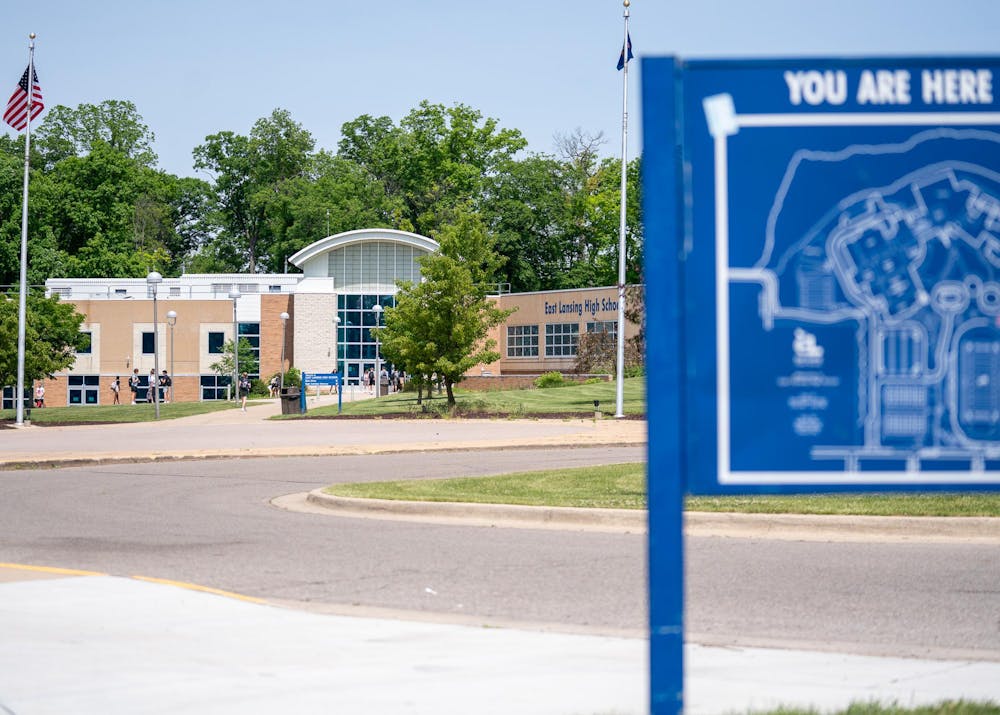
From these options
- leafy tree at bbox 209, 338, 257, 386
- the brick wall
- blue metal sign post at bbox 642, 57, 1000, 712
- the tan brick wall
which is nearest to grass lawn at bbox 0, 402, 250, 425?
leafy tree at bbox 209, 338, 257, 386

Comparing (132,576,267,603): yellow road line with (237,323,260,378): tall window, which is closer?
(132,576,267,603): yellow road line

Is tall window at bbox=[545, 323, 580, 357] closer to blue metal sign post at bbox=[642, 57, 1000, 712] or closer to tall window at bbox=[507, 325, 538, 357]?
tall window at bbox=[507, 325, 538, 357]

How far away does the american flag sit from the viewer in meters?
37.7

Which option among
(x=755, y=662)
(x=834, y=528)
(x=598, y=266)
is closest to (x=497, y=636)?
(x=755, y=662)

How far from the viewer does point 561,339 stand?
250 ft

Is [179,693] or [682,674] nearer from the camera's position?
[682,674]

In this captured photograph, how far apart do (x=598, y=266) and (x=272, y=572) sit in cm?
9032

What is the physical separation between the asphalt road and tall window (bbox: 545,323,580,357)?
2336 inches

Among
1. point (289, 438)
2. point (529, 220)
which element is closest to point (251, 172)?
point (529, 220)

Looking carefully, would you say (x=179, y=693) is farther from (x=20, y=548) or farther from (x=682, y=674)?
(x=20, y=548)

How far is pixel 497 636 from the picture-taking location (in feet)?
25.0

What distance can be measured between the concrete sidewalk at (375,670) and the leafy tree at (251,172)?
10895 centimetres

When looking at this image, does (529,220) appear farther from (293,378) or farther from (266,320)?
(293,378)

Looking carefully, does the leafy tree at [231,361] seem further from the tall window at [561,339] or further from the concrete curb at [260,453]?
the concrete curb at [260,453]
